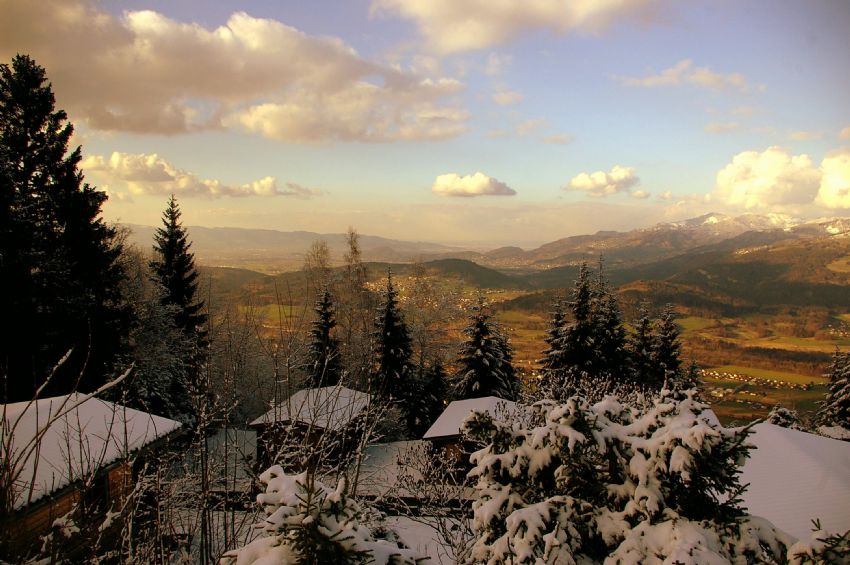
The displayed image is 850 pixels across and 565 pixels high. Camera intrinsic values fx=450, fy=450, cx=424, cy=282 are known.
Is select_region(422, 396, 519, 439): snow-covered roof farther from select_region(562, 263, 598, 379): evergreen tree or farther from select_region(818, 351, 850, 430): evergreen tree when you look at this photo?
select_region(818, 351, 850, 430): evergreen tree

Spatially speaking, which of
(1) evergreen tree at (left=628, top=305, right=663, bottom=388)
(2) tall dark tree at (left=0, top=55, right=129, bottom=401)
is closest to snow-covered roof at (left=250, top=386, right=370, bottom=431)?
(2) tall dark tree at (left=0, top=55, right=129, bottom=401)

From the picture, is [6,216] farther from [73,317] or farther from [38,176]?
[73,317]

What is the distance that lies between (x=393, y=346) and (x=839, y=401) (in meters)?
25.2

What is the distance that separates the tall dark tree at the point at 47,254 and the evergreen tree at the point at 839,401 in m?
35.0

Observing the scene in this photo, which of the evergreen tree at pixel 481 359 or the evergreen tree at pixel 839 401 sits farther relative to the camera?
the evergreen tree at pixel 481 359

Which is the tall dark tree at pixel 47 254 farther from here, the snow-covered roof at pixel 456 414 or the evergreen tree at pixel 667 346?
the evergreen tree at pixel 667 346

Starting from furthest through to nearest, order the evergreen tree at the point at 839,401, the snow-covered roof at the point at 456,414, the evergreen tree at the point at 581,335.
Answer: the evergreen tree at the point at 581,335
the evergreen tree at the point at 839,401
the snow-covered roof at the point at 456,414

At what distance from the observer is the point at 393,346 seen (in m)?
26.1

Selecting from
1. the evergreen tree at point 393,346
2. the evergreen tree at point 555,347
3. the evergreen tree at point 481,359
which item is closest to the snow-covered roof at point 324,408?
the evergreen tree at point 393,346

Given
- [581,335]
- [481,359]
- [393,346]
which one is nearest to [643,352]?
[581,335]

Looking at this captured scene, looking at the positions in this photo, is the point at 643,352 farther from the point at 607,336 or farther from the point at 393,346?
the point at 393,346

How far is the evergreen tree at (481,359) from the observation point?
26359 millimetres

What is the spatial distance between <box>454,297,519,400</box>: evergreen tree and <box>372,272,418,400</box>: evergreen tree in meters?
3.21

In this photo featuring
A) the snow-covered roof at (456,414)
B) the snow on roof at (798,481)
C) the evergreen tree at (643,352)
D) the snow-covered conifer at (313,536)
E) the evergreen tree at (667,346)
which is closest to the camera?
the snow-covered conifer at (313,536)
